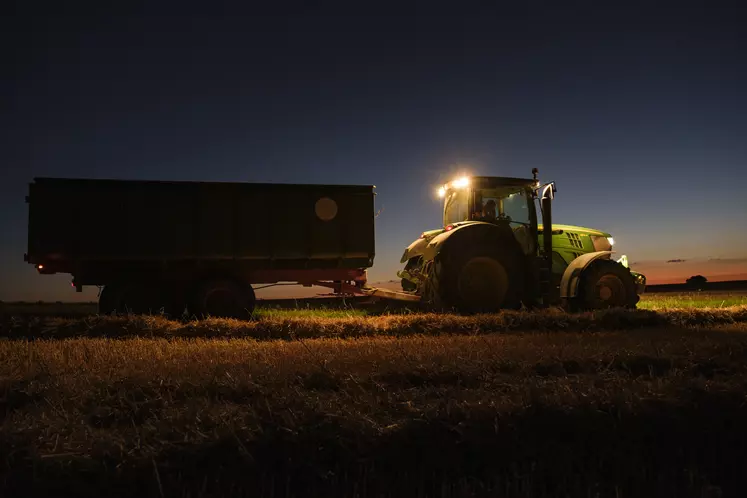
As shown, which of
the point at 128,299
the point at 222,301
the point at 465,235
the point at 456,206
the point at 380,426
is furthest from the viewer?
the point at 456,206

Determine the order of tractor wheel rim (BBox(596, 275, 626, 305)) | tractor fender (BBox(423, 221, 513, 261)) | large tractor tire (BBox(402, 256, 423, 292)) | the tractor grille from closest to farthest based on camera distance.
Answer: tractor fender (BBox(423, 221, 513, 261)) < tractor wheel rim (BBox(596, 275, 626, 305)) < large tractor tire (BBox(402, 256, 423, 292)) < the tractor grille

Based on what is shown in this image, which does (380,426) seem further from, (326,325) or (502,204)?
(502,204)

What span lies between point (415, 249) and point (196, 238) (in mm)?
4655

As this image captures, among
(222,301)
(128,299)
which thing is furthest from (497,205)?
(128,299)

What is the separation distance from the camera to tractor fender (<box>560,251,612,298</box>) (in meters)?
11.1

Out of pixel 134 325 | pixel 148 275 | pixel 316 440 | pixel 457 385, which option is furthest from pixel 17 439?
pixel 148 275

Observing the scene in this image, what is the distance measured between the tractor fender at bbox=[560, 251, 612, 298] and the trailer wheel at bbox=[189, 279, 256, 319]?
251 inches

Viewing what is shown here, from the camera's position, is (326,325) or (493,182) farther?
(493,182)

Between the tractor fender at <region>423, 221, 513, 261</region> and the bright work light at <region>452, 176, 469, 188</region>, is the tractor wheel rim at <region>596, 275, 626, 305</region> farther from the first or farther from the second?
the bright work light at <region>452, 176, 469, 188</region>

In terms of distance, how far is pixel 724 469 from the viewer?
394cm

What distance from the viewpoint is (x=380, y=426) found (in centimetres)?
372

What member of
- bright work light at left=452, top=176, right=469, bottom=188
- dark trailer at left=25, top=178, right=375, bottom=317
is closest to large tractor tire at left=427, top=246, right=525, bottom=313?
bright work light at left=452, top=176, right=469, bottom=188

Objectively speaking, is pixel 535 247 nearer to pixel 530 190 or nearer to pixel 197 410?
pixel 530 190

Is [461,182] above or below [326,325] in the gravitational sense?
above
